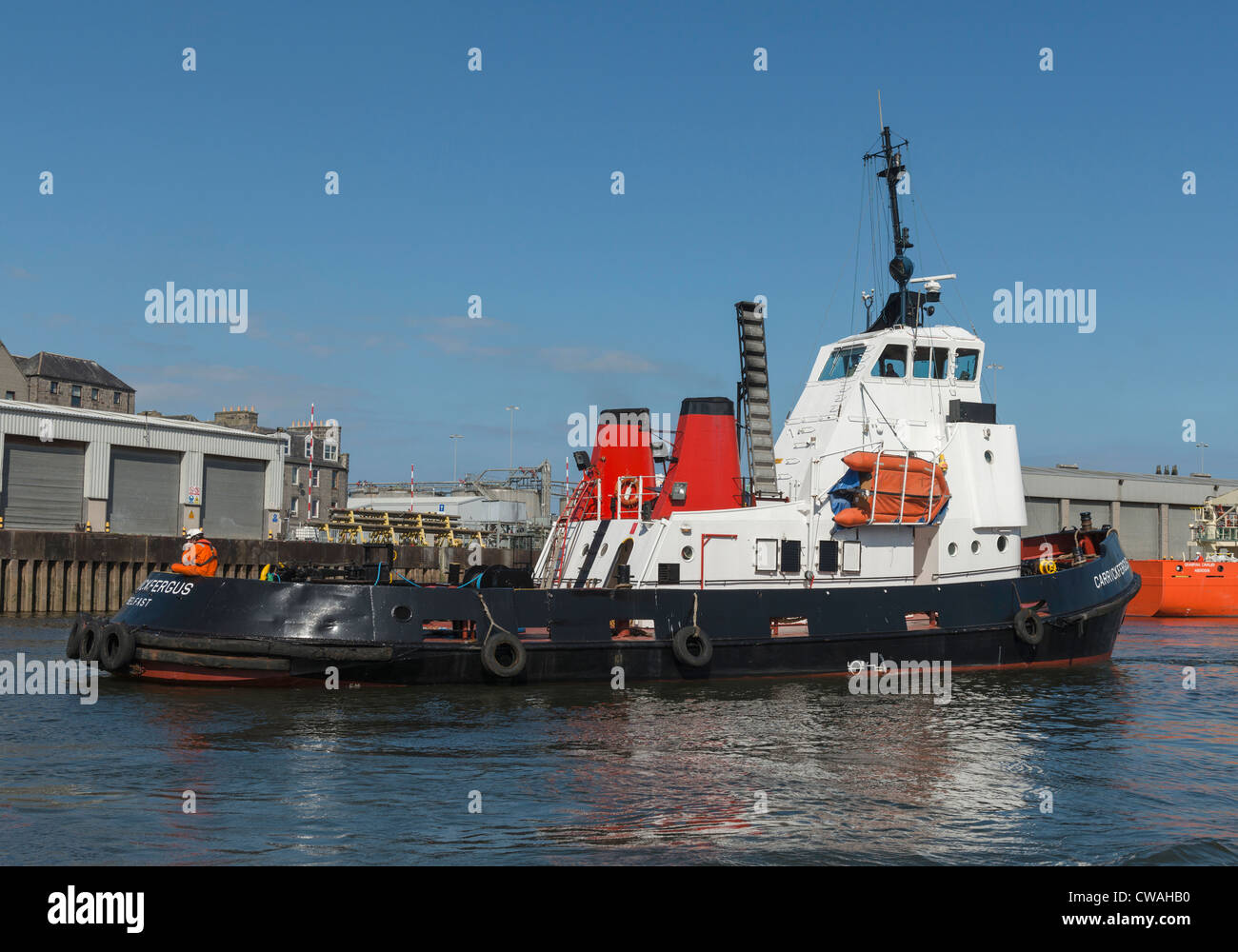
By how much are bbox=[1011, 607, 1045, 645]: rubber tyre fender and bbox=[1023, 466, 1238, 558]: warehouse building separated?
93.9ft

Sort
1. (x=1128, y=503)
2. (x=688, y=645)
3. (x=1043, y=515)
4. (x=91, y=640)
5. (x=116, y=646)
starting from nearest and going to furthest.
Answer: (x=116, y=646) → (x=91, y=640) → (x=688, y=645) → (x=1043, y=515) → (x=1128, y=503)

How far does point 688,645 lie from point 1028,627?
605 cm

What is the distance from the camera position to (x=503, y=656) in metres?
14.6

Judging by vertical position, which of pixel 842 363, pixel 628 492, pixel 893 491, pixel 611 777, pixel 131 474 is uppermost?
pixel 842 363

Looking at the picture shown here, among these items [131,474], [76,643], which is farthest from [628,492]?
[131,474]

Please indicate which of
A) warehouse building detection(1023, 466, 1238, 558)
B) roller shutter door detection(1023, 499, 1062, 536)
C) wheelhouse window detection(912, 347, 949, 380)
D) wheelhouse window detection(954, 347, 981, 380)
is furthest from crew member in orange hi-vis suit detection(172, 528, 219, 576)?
roller shutter door detection(1023, 499, 1062, 536)

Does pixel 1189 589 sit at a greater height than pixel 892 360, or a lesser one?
lesser

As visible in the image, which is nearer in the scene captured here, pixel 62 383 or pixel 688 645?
pixel 688 645

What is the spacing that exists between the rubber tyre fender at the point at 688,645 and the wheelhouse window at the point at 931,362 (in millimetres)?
6025

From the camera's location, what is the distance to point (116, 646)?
45.5 ft

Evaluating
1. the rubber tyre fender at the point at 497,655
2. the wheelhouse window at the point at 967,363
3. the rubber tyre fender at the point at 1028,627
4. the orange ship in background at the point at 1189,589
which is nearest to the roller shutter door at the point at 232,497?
the rubber tyre fender at the point at 497,655

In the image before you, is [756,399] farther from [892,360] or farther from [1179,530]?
[1179,530]

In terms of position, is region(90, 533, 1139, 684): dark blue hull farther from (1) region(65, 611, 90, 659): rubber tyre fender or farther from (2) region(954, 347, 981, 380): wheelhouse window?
(2) region(954, 347, 981, 380): wheelhouse window
